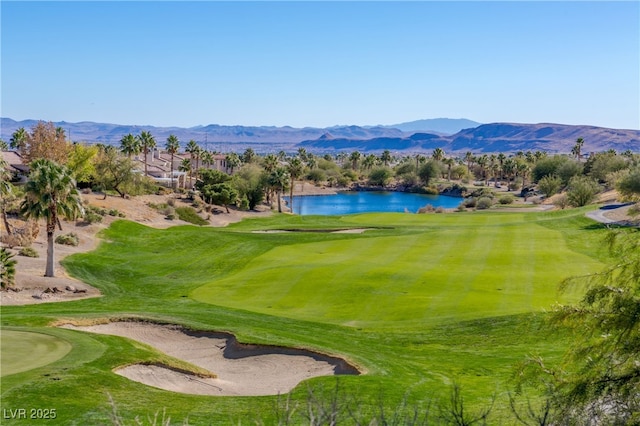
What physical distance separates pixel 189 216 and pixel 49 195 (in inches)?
1633

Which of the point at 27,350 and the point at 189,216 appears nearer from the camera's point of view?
the point at 27,350

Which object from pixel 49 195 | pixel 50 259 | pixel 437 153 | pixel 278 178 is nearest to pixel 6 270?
pixel 50 259

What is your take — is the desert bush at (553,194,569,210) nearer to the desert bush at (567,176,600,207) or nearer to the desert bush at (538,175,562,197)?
the desert bush at (567,176,600,207)

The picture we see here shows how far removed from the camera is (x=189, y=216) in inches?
3056

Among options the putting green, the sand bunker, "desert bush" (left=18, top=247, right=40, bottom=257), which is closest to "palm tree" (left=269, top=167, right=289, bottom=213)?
"desert bush" (left=18, top=247, right=40, bottom=257)

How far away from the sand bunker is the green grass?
62 centimetres

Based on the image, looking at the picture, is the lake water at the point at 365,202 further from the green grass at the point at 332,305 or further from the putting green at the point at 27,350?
the putting green at the point at 27,350

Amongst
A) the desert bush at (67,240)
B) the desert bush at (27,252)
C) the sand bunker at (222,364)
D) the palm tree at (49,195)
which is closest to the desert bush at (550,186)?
the desert bush at (67,240)

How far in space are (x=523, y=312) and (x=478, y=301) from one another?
3.32 metres

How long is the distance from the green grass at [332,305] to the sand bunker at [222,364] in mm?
625

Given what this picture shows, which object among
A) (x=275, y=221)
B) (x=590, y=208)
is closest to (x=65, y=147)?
(x=275, y=221)

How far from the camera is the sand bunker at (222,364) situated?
18.7 meters

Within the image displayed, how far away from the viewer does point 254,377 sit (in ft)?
67.7

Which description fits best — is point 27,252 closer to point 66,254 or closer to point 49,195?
point 66,254
